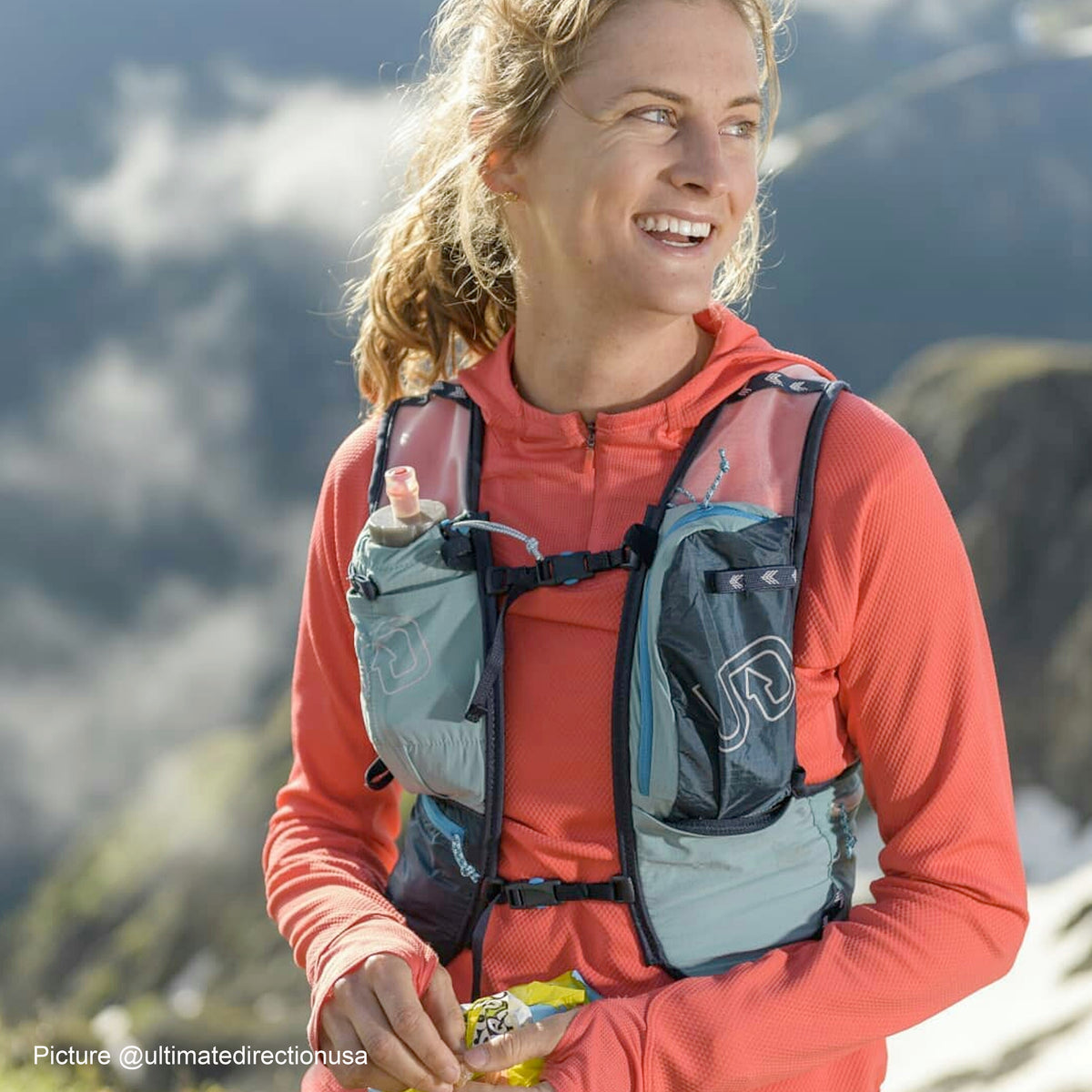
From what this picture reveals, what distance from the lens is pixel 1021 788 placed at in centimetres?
1094

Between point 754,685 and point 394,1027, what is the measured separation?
70 cm

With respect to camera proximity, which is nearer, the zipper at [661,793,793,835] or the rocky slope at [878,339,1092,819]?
the zipper at [661,793,793,835]

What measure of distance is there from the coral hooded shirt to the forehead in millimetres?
397

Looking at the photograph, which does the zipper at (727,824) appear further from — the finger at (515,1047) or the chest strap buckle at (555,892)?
the finger at (515,1047)

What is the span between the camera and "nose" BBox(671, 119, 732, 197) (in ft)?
6.48

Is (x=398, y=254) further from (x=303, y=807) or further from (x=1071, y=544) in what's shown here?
(x=1071, y=544)

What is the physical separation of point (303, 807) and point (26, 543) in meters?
19.1

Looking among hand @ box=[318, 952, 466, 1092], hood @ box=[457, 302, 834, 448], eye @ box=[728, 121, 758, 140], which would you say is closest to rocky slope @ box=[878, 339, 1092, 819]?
hood @ box=[457, 302, 834, 448]

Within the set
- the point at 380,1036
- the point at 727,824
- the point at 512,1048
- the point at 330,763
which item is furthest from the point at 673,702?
the point at 330,763

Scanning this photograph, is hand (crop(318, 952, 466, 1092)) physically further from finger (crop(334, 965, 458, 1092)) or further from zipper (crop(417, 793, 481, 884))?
zipper (crop(417, 793, 481, 884))

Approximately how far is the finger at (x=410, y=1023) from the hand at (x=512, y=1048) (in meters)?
0.03

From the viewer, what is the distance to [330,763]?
237cm

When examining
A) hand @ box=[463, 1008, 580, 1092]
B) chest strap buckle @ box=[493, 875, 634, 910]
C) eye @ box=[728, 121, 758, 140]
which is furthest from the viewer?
eye @ box=[728, 121, 758, 140]

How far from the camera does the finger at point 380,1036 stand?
1.84 m
